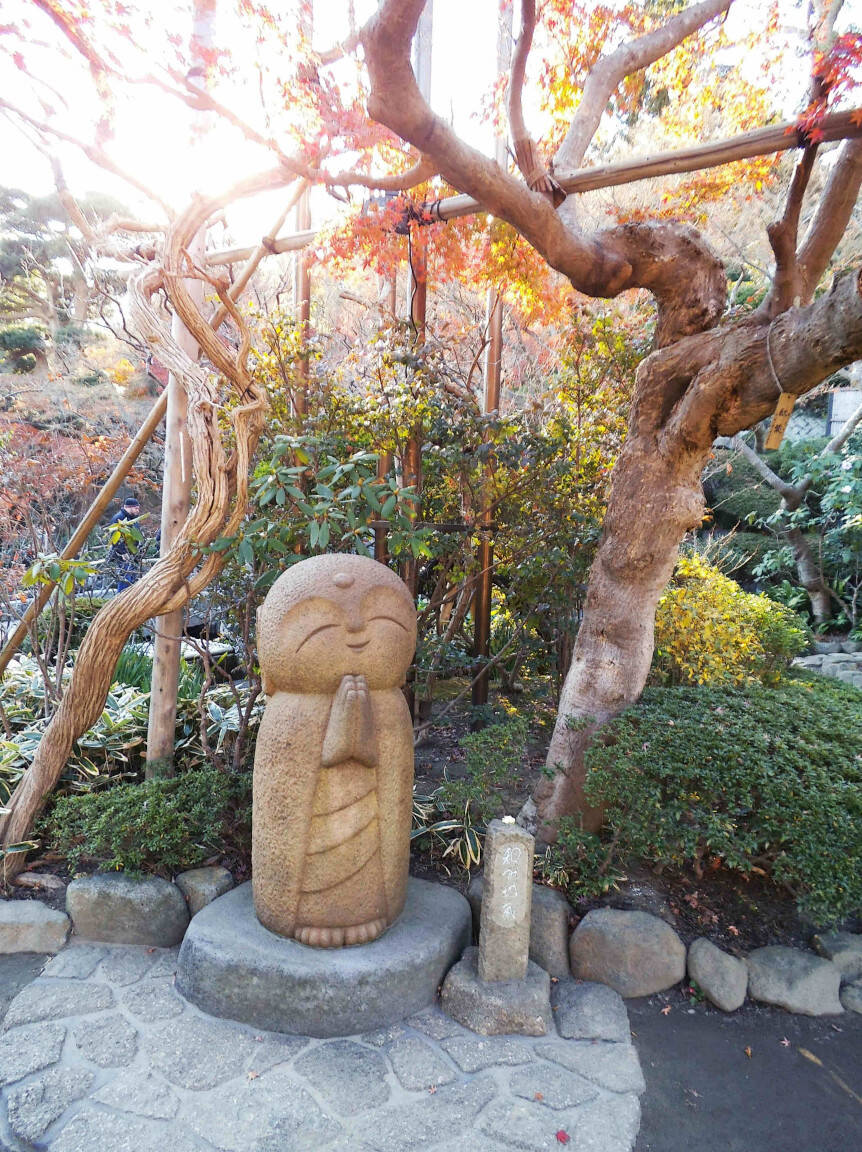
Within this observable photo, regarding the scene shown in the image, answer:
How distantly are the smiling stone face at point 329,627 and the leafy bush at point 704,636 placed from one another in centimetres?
235

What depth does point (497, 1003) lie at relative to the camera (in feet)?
8.52

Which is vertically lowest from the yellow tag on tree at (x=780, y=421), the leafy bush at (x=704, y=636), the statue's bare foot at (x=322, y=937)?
the statue's bare foot at (x=322, y=937)

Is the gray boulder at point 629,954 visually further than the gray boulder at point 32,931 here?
No

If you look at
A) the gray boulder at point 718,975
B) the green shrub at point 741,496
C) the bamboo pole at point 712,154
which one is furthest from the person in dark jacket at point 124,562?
the green shrub at point 741,496

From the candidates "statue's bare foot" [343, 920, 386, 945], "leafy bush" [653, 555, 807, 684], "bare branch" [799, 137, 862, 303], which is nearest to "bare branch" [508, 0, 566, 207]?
"bare branch" [799, 137, 862, 303]

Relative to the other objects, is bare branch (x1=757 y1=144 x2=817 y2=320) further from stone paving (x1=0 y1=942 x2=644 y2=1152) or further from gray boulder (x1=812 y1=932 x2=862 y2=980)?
stone paving (x1=0 y1=942 x2=644 y2=1152)

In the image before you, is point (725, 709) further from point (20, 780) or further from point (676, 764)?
point (20, 780)

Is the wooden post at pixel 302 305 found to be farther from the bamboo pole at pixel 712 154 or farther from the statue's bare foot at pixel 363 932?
the statue's bare foot at pixel 363 932

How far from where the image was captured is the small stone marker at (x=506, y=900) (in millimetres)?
2621

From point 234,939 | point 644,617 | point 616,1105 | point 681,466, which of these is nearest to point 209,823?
point 234,939

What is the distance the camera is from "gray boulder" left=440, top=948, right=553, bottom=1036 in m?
2.59

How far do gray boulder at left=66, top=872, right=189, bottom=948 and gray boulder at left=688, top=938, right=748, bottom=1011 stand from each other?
7.49ft

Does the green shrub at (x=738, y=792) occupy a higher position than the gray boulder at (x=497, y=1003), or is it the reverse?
the green shrub at (x=738, y=792)

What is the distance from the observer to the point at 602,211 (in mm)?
9164
